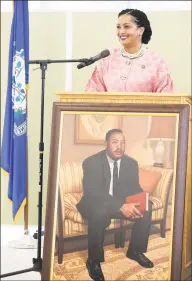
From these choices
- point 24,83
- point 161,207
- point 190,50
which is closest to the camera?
point 161,207

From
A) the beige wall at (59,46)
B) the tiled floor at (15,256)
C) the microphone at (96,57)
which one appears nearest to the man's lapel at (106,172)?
the microphone at (96,57)

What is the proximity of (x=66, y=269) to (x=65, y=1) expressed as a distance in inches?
112

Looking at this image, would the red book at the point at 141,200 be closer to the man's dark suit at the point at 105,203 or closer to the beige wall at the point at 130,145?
the man's dark suit at the point at 105,203

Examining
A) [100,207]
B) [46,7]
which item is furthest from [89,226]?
[46,7]

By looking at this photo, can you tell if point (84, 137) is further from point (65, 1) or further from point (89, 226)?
point (65, 1)

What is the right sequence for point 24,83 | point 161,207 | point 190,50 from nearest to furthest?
point 161,207
point 24,83
point 190,50

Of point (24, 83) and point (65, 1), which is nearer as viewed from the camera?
point (24, 83)

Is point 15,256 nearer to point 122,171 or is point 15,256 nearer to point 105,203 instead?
point 105,203

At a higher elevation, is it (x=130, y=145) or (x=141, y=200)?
(x=130, y=145)

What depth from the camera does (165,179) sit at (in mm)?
2396

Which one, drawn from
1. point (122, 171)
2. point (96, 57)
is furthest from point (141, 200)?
point (96, 57)

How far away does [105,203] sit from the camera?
2422mm

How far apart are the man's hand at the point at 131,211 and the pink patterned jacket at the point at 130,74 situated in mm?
917

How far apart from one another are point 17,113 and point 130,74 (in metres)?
1.13
